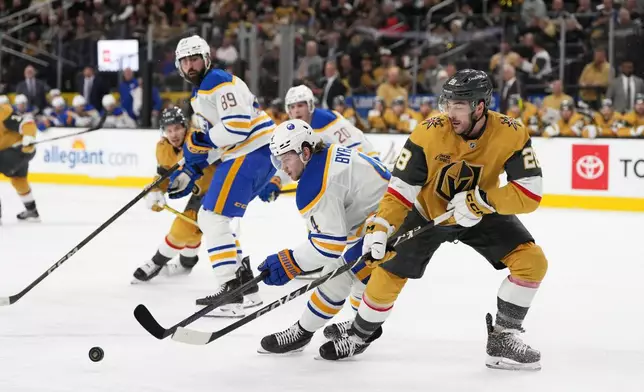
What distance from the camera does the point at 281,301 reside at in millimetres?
3773

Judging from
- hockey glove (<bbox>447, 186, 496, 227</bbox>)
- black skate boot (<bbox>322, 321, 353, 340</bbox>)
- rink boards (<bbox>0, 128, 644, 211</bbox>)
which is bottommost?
rink boards (<bbox>0, 128, 644, 211</bbox>)

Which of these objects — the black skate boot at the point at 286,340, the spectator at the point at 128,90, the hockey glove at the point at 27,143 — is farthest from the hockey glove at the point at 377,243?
the spectator at the point at 128,90

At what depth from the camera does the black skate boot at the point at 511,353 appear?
3.76 metres

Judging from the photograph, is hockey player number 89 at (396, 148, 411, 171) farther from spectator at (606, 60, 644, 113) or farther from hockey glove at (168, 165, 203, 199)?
spectator at (606, 60, 644, 113)

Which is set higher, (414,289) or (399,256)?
(399,256)

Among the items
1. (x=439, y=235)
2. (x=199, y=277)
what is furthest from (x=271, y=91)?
(x=439, y=235)

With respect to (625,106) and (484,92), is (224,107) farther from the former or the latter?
(625,106)

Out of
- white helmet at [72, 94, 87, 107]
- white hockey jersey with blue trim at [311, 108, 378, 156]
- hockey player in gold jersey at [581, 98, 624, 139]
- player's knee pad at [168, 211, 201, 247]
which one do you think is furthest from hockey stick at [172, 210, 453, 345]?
white helmet at [72, 94, 87, 107]

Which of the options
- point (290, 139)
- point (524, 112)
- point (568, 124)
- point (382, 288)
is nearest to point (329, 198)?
point (290, 139)

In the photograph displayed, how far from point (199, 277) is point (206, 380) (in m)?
2.44

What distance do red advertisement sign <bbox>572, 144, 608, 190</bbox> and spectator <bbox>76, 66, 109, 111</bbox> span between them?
623cm

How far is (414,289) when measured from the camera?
5.55 metres

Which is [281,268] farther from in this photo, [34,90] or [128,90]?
[34,90]

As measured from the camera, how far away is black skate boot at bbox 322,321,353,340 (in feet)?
13.7
